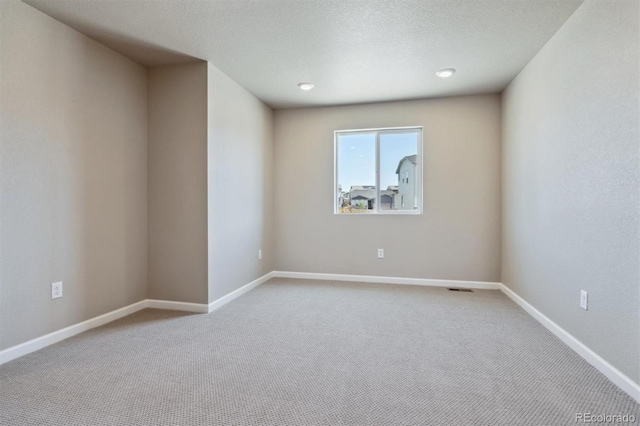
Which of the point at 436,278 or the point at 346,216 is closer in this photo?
the point at 436,278

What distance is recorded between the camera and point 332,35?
8.20ft

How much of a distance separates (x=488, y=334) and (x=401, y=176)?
2281 mm

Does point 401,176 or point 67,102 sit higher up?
point 67,102

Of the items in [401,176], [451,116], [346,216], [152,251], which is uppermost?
[451,116]

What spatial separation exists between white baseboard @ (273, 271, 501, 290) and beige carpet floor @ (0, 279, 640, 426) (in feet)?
3.10

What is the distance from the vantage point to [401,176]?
4.24 meters

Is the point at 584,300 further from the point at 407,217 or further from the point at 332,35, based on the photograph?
the point at 332,35

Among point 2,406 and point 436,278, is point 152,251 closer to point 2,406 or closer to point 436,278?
point 2,406

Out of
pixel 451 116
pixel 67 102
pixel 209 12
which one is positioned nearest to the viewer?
pixel 209 12

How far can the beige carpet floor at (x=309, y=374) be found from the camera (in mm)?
1528

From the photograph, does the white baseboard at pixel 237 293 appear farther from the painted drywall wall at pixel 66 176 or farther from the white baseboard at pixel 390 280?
the painted drywall wall at pixel 66 176

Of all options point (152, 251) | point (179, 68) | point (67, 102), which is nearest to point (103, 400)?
point (152, 251)

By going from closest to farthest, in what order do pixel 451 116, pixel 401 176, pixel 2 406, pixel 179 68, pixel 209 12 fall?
pixel 2 406 → pixel 209 12 → pixel 179 68 → pixel 451 116 → pixel 401 176

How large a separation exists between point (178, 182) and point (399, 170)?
2.74 metres
